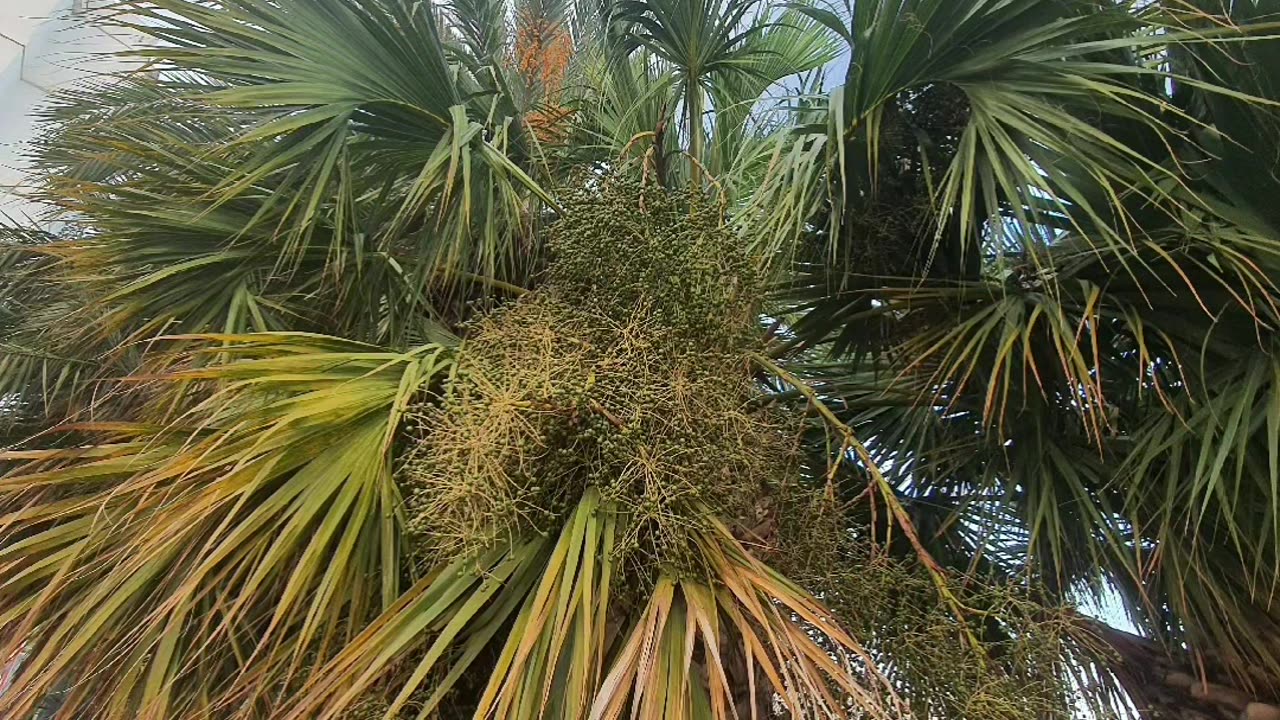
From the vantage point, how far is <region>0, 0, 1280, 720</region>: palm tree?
1.47 m

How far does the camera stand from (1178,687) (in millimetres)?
2221

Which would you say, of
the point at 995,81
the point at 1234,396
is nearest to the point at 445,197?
the point at 995,81

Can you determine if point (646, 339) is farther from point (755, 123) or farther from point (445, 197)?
point (755, 123)

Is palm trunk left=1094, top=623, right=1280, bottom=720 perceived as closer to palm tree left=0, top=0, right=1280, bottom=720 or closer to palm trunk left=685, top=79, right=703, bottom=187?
palm tree left=0, top=0, right=1280, bottom=720

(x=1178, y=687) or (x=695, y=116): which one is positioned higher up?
(x=695, y=116)

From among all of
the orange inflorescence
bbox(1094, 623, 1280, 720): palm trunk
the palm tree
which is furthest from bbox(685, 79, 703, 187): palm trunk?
bbox(1094, 623, 1280, 720): palm trunk

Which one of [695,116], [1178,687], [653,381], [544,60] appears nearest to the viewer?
[653,381]

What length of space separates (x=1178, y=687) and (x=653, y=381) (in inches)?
65.4

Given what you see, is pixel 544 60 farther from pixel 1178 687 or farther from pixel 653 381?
pixel 1178 687

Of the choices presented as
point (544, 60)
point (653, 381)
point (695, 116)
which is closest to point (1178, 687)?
point (653, 381)

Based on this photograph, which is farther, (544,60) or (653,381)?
(544,60)

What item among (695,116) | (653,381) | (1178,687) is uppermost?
(695,116)

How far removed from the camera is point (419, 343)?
2.20m

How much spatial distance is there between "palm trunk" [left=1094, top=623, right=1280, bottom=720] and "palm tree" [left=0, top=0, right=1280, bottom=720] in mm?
10
